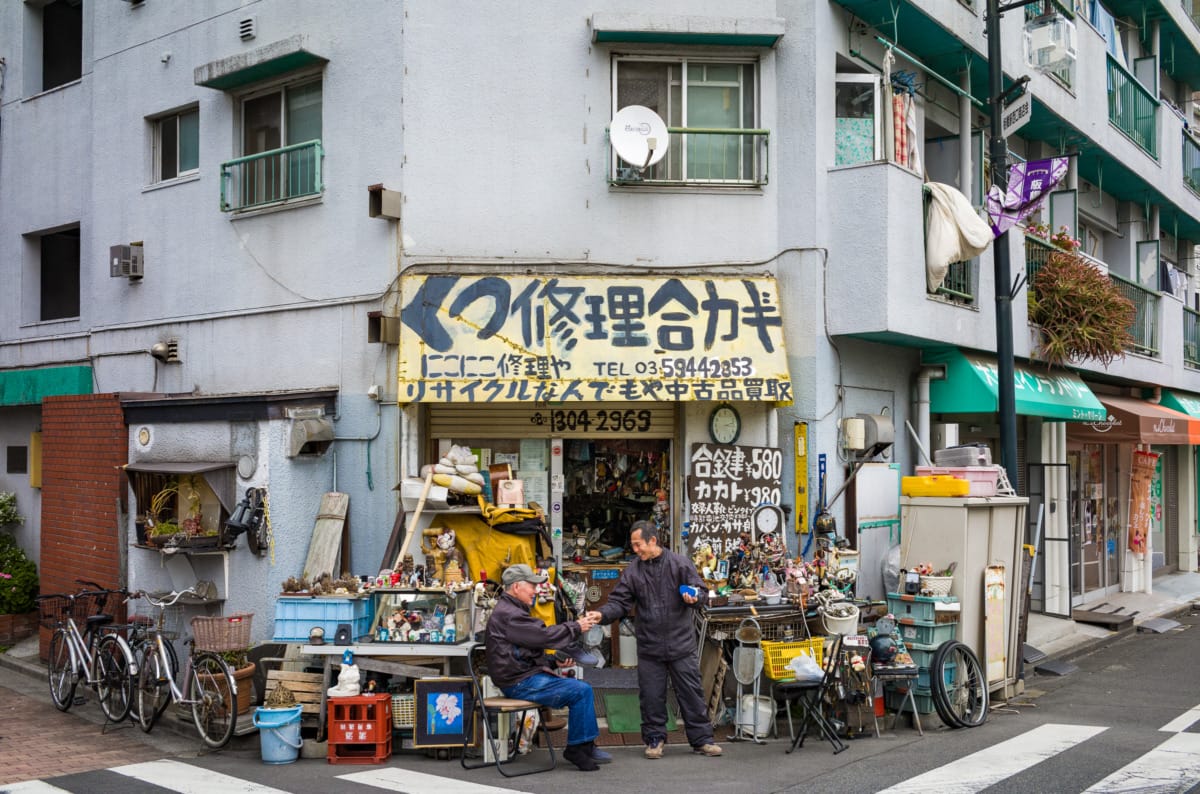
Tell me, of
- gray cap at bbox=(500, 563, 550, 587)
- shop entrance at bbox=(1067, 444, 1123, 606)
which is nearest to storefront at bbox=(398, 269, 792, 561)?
gray cap at bbox=(500, 563, 550, 587)

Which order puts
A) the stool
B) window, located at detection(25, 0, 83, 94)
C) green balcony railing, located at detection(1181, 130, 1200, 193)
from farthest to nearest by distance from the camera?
green balcony railing, located at detection(1181, 130, 1200, 193) → window, located at detection(25, 0, 83, 94) → the stool

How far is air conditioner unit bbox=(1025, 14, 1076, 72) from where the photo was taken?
43.5 ft

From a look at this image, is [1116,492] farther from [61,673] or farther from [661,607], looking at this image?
[61,673]

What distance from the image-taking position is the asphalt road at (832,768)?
793 cm

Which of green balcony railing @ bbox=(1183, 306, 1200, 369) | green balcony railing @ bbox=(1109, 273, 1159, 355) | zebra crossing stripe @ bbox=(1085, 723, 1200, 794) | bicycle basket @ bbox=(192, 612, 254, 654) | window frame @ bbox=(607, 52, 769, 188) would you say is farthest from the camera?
green balcony railing @ bbox=(1183, 306, 1200, 369)

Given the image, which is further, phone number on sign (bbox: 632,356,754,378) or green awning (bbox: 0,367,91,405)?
green awning (bbox: 0,367,91,405)

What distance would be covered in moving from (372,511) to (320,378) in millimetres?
1756

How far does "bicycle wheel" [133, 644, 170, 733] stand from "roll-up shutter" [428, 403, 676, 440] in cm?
355

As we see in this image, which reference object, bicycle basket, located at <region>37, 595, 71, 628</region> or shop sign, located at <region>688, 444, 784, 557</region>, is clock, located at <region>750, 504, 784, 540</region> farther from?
bicycle basket, located at <region>37, 595, 71, 628</region>

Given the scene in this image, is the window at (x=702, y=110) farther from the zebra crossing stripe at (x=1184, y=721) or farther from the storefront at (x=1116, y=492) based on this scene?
the storefront at (x=1116, y=492)

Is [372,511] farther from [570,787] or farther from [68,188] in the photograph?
[68,188]

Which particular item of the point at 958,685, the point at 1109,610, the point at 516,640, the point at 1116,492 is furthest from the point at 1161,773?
the point at 1116,492

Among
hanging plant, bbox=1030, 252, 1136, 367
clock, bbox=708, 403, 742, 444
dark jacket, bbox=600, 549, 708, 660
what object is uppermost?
hanging plant, bbox=1030, 252, 1136, 367

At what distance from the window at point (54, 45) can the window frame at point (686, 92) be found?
9.69 meters
